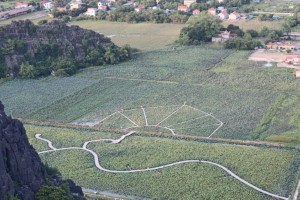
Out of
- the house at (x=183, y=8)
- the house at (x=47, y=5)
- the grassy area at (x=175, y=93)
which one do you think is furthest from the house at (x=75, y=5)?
the grassy area at (x=175, y=93)

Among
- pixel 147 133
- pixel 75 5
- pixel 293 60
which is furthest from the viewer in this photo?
pixel 75 5

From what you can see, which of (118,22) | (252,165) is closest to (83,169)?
→ (252,165)

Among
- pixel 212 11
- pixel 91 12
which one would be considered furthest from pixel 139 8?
pixel 212 11

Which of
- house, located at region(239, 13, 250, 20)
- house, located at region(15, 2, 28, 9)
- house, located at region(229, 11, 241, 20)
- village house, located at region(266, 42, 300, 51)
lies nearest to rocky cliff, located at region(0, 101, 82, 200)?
village house, located at region(266, 42, 300, 51)

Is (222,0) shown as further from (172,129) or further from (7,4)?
(172,129)

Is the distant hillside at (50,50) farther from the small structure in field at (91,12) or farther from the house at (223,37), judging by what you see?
the small structure in field at (91,12)

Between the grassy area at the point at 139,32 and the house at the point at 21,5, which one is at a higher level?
the house at the point at 21,5

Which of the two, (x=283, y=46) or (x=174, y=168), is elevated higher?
(x=283, y=46)

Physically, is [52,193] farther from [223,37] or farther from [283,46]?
[223,37]
